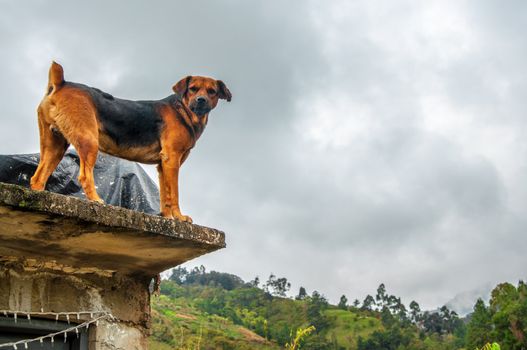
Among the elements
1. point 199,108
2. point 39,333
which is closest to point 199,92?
point 199,108

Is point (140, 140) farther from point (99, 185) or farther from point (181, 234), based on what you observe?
point (99, 185)

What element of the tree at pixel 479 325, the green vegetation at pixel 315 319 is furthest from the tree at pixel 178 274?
the tree at pixel 479 325

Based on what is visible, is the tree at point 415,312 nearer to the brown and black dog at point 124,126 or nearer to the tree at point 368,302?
the tree at point 368,302

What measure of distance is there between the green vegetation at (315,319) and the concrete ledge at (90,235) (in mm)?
37389

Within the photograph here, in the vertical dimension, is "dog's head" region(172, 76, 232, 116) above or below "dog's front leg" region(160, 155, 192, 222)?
above

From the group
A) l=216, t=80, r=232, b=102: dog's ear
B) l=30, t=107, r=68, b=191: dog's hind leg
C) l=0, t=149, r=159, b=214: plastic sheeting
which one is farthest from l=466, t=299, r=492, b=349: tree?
l=30, t=107, r=68, b=191: dog's hind leg

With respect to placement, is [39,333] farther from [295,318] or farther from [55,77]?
[295,318]

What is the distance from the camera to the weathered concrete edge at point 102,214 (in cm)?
274

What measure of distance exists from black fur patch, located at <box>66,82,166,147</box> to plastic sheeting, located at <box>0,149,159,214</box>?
0.85 meters

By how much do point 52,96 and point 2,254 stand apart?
864 mm

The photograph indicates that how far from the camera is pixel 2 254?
3289 mm

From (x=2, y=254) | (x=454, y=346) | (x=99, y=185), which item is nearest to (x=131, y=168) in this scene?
(x=99, y=185)

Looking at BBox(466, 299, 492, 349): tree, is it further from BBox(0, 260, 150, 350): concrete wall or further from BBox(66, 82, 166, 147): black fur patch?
BBox(66, 82, 166, 147): black fur patch

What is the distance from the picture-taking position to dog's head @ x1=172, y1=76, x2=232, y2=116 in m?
3.73
